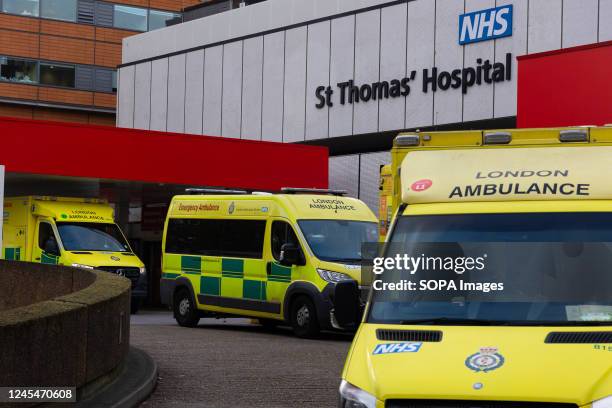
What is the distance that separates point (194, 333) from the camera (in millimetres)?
A: 21656

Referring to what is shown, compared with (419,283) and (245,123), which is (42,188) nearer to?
(245,123)

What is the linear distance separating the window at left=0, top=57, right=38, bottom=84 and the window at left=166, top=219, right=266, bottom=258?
1682 inches

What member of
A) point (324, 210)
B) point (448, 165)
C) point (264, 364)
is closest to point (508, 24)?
point (324, 210)

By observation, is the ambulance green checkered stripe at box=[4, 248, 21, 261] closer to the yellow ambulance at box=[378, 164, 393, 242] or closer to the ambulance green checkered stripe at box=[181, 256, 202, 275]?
the ambulance green checkered stripe at box=[181, 256, 202, 275]

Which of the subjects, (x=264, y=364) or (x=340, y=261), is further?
(x=340, y=261)

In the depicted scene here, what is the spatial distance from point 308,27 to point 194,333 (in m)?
27.5

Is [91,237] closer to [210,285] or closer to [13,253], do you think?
[13,253]

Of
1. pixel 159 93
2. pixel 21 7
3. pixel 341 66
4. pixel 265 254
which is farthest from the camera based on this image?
pixel 21 7

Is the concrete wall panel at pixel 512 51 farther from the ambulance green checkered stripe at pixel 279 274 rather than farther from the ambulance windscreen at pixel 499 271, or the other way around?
the ambulance windscreen at pixel 499 271

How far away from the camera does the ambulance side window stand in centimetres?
2111

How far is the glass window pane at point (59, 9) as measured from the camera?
6469cm

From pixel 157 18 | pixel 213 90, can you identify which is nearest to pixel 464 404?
pixel 213 90

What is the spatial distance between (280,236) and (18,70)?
153 ft

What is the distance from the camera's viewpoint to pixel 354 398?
6.24 m
